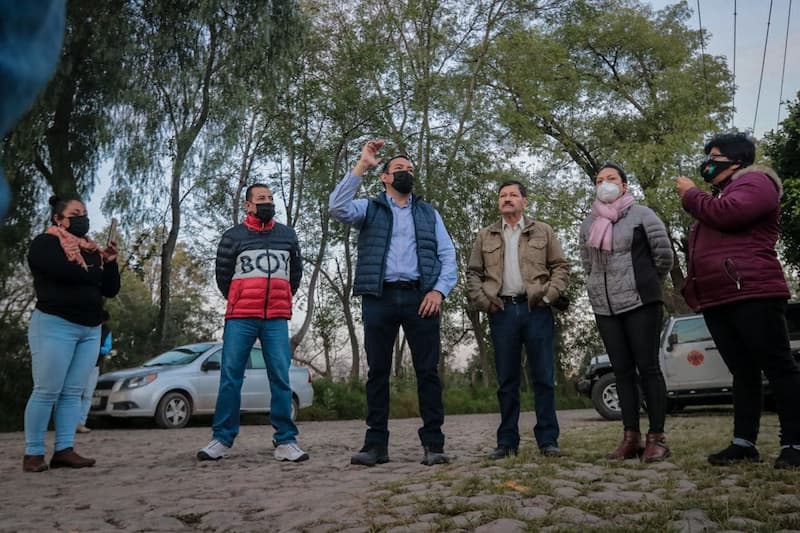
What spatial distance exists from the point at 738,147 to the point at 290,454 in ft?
13.5

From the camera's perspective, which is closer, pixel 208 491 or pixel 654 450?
pixel 208 491

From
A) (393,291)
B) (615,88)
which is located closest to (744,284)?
(393,291)

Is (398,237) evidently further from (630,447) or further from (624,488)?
(624,488)

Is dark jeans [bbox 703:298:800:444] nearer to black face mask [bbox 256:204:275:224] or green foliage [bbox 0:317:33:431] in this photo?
black face mask [bbox 256:204:275:224]

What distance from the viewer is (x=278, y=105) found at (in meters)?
22.4

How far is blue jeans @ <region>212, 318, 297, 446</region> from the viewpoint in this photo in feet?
21.9

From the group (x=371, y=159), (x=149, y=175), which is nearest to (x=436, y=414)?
(x=371, y=159)

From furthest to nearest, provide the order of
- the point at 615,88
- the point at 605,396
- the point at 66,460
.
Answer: the point at 615,88
the point at 605,396
the point at 66,460

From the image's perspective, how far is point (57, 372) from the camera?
625 centimetres

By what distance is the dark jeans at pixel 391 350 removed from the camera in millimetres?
5965

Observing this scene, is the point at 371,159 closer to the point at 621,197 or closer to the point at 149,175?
the point at 621,197

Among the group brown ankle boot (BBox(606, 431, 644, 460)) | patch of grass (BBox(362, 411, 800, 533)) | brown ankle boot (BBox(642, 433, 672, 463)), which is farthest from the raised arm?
brown ankle boot (BBox(642, 433, 672, 463))

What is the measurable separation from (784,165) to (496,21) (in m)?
10.8

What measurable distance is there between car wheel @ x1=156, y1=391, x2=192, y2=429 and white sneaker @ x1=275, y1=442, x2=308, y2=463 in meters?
7.98
